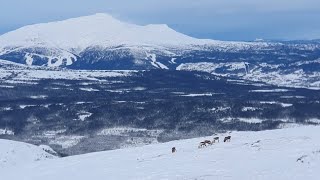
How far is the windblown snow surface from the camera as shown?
138 ft

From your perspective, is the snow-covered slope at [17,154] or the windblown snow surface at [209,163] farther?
the snow-covered slope at [17,154]

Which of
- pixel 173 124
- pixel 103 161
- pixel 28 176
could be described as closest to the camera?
pixel 28 176

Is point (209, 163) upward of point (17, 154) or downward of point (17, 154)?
upward

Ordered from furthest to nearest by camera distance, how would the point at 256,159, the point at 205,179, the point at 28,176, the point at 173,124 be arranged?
the point at 173,124 → the point at 28,176 → the point at 256,159 → the point at 205,179

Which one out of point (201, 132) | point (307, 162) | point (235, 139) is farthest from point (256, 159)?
point (201, 132)

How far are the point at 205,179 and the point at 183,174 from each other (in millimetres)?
2379

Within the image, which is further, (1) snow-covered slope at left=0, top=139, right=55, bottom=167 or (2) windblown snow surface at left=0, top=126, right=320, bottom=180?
(1) snow-covered slope at left=0, top=139, right=55, bottom=167

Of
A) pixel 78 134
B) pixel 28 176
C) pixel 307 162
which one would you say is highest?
pixel 307 162

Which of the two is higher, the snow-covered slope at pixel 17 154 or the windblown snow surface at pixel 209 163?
the windblown snow surface at pixel 209 163

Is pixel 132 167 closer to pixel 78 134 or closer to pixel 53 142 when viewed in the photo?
pixel 53 142

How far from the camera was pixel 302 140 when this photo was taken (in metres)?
51.9

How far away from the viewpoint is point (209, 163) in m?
46.2

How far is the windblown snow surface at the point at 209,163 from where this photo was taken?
138ft

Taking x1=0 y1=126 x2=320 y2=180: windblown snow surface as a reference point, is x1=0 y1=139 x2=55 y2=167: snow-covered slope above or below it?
below
